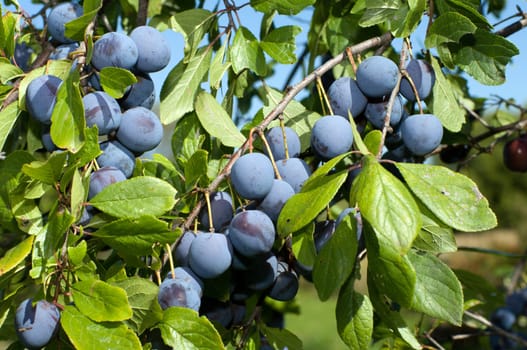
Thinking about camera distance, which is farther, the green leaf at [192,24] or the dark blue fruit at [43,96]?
the green leaf at [192,24]

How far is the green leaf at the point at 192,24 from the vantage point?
4.14 feet

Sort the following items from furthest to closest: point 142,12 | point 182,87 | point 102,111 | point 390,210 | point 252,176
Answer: point 142,12 → point 182,87 → point 102,111 → point 252,176 → point 390,210

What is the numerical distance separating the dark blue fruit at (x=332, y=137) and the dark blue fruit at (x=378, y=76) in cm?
11

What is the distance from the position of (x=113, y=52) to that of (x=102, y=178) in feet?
0.71

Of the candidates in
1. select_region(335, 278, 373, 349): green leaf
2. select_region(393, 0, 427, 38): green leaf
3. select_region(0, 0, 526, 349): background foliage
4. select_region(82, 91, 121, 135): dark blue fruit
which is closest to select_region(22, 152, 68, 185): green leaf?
select_region(0, 0, 526, 349): background foliage

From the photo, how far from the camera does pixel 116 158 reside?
1054 mm

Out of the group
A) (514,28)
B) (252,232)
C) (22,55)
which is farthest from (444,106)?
(22,55)

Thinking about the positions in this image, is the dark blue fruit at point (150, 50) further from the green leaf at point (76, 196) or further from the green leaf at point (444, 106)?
the green leaf at point (444, 106)

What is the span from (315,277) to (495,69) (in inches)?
22.4

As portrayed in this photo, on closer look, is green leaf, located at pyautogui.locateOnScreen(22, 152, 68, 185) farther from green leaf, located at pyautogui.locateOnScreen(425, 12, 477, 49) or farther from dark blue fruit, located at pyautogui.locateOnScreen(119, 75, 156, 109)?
green leaf, located at pyautogui.locateOnScreen(425, 12, 477, 49)

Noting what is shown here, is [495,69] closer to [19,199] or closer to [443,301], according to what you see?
[443,301]

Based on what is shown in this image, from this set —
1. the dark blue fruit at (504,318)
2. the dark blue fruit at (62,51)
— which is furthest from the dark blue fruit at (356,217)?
the dark blue fruit at (504,318)

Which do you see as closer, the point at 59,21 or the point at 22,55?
the point at 59,21

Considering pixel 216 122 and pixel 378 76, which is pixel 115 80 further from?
pixel 378 76
